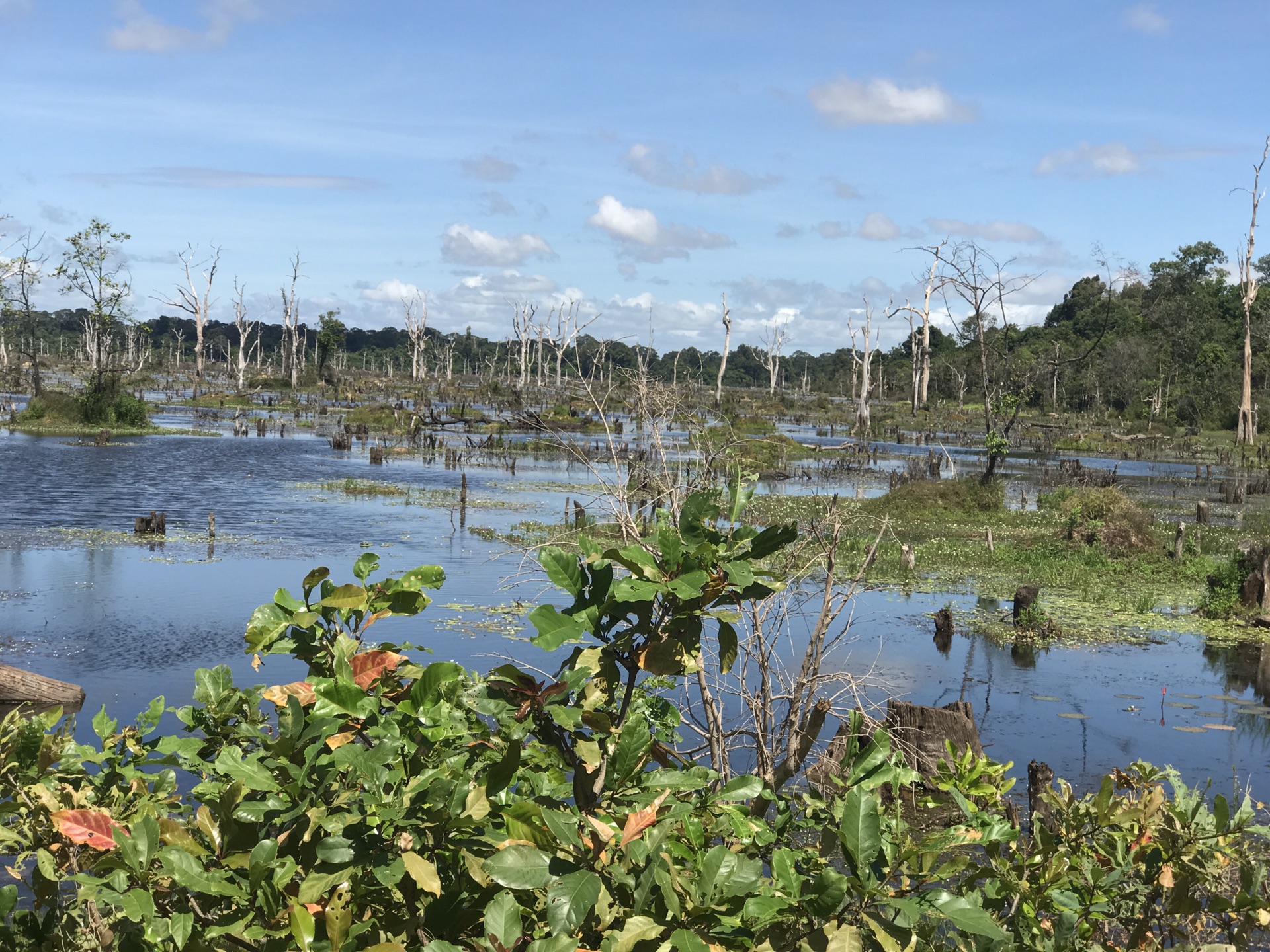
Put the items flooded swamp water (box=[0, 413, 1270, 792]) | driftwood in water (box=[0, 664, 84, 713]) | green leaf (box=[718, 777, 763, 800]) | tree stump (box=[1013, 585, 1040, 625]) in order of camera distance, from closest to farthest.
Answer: green leaf (box=[718, 777, 763, 800]) < driftwood in water (box=[0, 664, 84, 713]) < flooded swamp water (box=[0, 413, 1270, 792]) < tree stump (box=[1013, 585, 1040, 625])

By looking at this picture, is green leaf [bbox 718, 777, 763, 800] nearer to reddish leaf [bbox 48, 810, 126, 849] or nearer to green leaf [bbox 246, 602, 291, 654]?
green leaf [bbox 246, 602, 291, 654]

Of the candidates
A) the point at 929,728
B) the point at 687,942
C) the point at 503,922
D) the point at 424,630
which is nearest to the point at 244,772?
the point at 503,922

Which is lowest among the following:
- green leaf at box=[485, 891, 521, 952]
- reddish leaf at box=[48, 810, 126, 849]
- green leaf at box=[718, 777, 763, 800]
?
reddish leaf at box=[48, 810, 126, 849]

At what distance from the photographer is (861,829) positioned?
5.59 feet

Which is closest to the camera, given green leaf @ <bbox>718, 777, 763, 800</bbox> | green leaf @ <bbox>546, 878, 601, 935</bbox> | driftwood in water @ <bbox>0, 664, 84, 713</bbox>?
green leaf @ <bbox>546, 878, 601, 935</bbox>

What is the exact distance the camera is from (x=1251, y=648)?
1391 centimetres

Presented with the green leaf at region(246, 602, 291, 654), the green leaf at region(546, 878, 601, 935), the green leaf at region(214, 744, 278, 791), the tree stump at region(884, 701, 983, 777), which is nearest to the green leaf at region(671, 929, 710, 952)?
the green leaf at region(546, 878, 601, 935)

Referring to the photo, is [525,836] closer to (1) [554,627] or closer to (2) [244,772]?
(1) [554,627]

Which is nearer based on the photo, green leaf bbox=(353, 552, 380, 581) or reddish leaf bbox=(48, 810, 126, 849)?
reddish leaf bbox=(48, 810, 126, 849)

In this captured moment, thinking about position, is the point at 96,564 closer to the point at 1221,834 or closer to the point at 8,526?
the point at 8,526

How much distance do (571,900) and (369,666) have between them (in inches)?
32.2

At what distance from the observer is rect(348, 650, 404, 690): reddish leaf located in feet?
7.30

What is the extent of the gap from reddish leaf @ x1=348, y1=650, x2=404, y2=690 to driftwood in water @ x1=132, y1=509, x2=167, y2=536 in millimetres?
18660

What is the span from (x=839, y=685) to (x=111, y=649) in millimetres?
7819
